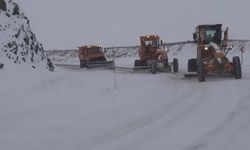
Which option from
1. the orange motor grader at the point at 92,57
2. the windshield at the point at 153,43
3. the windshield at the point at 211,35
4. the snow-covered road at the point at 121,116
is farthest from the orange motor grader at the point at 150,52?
the snow-covered road at the point at 121,116

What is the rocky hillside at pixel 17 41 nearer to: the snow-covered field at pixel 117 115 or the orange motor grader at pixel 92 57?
the snow-covered field at pixel 117 115

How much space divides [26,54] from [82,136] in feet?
38.7

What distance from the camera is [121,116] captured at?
12.8 m

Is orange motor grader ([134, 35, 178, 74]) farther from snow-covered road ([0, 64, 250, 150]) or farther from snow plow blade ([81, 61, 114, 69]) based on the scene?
snow-covered road ([0, 64, 250, 150])

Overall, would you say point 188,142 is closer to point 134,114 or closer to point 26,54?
point 134,114

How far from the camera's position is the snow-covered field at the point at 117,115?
31.1ft

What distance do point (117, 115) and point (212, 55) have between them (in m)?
12.1

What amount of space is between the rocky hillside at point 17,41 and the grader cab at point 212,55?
22.9 ft

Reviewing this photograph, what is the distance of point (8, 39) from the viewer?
68.7 ft

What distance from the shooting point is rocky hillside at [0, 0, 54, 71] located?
2039 cm

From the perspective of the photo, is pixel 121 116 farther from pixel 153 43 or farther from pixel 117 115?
pixel 153 43

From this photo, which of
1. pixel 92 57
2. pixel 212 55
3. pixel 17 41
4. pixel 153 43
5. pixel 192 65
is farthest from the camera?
pixel 92 57

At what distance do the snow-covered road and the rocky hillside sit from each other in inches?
47.3

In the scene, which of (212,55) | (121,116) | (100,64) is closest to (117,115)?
(121,116)
